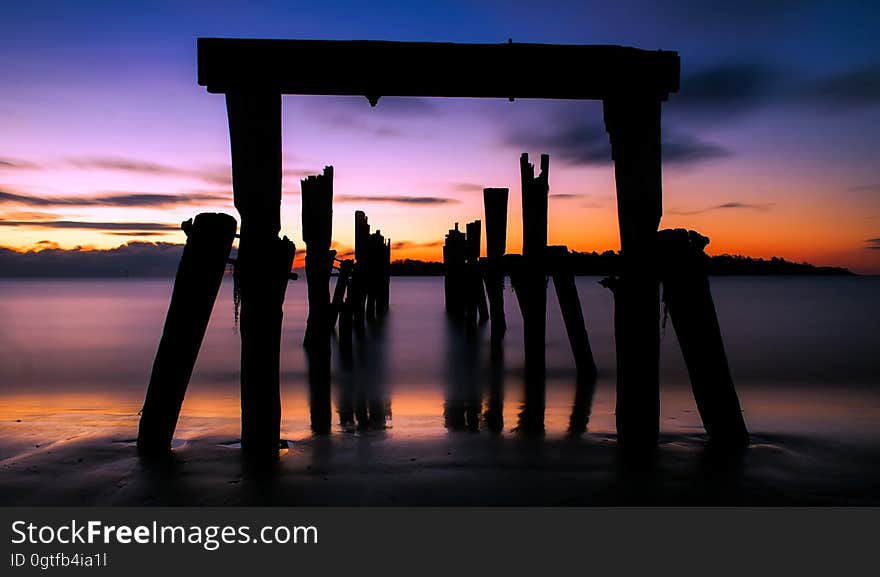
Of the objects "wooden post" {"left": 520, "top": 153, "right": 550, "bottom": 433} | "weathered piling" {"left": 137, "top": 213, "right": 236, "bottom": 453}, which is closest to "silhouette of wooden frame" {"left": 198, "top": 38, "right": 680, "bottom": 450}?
"weathered piling" {"left": 137, "top": 213, "right": 236, "bottom": 453}

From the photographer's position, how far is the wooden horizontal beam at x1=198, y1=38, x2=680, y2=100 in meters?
4.43

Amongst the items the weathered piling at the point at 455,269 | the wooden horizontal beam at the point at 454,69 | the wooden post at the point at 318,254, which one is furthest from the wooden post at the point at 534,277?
the weathered piling at the point at 455,269

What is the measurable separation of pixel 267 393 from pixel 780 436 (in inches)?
185

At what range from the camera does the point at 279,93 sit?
4469 mm

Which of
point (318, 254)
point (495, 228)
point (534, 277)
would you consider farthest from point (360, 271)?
point (534, 277)

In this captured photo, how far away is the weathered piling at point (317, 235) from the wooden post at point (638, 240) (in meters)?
6.56

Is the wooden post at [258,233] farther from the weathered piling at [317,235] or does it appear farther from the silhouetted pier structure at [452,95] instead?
the weathered piling at [317,235]

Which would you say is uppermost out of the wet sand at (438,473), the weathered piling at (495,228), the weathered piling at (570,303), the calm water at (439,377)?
the weathered piling at (495,228)

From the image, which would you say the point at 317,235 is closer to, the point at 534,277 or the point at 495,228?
the point at 534,277

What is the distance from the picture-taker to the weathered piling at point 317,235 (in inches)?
420

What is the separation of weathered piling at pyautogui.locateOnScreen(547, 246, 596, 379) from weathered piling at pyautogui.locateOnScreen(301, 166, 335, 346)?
384cm

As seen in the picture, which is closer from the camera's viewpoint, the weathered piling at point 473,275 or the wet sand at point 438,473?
the wet sand at point 438,473
